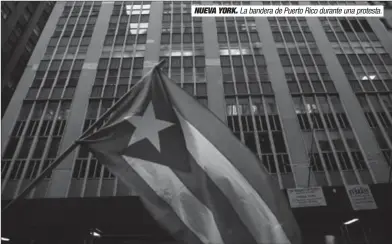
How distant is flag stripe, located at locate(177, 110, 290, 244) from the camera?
3.44 metres

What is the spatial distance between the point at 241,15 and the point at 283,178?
1969 cm

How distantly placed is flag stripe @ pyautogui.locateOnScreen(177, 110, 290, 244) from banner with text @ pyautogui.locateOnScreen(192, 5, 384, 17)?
91.7ft

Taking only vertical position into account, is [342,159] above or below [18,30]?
below

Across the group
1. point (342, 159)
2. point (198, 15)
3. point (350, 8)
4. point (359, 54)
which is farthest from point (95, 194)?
point (350, 8)

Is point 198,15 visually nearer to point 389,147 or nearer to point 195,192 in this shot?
point 389,147

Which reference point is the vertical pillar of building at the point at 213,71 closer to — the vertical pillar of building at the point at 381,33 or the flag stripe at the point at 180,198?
the vertical pillar of building at the point at 381,33

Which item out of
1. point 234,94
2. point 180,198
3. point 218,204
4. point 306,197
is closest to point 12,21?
point 234,94

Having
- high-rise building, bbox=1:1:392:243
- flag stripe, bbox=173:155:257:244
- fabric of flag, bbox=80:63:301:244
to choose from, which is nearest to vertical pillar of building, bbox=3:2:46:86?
→ high-rise building, bbox=1:1:392:243

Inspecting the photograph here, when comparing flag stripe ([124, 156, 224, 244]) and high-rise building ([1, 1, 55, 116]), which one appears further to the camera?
high-rise building ([1, 1, 55, 116])

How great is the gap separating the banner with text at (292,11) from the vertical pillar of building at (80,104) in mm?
10488

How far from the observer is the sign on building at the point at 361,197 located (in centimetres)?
1502

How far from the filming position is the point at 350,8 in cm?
3130

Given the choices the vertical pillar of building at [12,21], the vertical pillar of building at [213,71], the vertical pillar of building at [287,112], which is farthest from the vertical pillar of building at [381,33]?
the vertical pillar of building at [12,21]

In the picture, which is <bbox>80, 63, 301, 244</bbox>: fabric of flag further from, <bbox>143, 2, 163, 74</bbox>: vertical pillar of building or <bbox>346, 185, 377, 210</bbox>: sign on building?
<bbox>143, 2, 163, 74</bbox>: vertical pillar of building
